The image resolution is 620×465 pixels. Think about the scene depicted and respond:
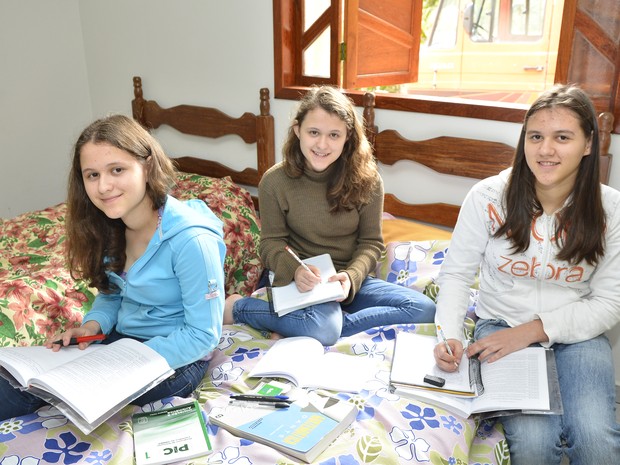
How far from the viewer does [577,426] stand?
3.79 ft

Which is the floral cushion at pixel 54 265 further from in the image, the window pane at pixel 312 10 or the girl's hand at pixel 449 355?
the girl's hand at pixel 449 355

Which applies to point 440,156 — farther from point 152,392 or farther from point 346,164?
point 152,392

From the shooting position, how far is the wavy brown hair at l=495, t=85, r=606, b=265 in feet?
4.25

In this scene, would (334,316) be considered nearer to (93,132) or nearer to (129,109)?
(93,132)

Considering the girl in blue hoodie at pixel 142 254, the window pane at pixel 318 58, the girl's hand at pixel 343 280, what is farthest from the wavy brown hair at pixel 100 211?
the window pane at pixel 318 58

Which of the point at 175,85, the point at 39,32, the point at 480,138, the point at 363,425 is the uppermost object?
the point at 39,32

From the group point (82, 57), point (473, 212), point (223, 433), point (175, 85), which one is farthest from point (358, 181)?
point (82, 57)

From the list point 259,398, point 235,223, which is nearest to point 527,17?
point 235,223

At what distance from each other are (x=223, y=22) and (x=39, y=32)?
1.09 meters

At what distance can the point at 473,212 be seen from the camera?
1449 mm

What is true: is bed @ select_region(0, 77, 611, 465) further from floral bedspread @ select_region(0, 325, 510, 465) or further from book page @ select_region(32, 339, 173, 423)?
book page @ select_region(32, 339, 173, 423)

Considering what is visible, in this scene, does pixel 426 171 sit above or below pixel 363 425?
above

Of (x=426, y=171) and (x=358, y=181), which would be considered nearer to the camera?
(x=358, y=181)

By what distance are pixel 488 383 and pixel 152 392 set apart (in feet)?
2.47
